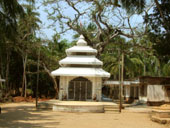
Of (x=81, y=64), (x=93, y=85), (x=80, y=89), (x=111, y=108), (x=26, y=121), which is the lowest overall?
(x=111, y=108)

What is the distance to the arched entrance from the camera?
18375 mm

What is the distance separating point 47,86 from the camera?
31391 mm

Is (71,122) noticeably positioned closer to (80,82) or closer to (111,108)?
(111,108)

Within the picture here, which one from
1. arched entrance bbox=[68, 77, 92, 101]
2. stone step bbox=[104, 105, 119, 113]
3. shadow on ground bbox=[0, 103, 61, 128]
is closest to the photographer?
shadow on ground bbox=[0, 103, 61, 128]

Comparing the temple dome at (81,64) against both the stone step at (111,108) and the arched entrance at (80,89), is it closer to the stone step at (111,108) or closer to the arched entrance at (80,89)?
the arched entrance at (80,89)

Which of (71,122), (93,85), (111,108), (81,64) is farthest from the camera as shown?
(81,64)

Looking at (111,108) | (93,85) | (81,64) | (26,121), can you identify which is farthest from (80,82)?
(26,121)

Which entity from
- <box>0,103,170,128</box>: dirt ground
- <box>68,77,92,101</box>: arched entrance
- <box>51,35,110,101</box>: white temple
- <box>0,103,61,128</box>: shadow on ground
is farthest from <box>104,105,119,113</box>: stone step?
<box>0,103,61,128</box>: shadow on ground

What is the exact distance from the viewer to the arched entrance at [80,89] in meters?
18.4

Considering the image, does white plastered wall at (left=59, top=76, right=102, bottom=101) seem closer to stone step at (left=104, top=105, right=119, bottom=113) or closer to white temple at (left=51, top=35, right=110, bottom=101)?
white temple at (left=51, top=35, right=110, bottom=101)

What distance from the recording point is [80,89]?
18.4m

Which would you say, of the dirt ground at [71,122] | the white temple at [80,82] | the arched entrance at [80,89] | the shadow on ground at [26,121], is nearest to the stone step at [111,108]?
the white temple at [80,82]

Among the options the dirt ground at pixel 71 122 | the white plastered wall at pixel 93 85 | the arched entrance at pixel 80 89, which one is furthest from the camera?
the arched entrance at pixel 80 89

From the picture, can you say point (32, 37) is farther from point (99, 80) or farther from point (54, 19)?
point (99, 80)
